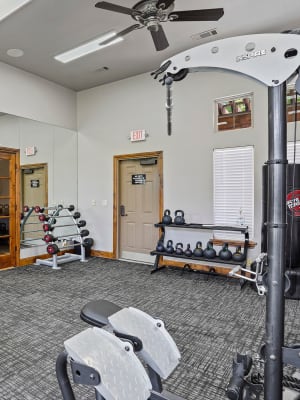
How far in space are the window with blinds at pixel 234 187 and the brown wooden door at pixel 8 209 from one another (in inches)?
154

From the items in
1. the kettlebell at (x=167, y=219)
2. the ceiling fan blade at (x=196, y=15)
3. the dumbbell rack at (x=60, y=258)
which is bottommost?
the dumbbell rack at (x=60, y=258)

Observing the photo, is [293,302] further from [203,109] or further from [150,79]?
[150,79]

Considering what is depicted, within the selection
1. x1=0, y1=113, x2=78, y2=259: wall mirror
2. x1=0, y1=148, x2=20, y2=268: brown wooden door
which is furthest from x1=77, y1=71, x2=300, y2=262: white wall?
x1=0, y1=148, x2=20, y2=268: brown wooden door

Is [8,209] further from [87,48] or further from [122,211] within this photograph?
[87,48]

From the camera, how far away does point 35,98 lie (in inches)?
232

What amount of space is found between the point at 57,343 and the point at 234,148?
3893mm

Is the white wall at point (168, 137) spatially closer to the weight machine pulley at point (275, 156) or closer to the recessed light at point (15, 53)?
the recessed light at point (15, 53)

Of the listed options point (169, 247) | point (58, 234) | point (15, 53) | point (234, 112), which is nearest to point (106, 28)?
point (15, 53)

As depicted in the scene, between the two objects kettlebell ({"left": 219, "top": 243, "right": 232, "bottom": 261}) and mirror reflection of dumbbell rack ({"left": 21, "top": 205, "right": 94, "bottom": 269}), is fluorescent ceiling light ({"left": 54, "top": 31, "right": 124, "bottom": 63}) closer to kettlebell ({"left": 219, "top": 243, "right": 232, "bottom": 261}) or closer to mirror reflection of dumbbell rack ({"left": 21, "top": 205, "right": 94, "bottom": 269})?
mirror reflection of dumbbell rack ({"left": 21, "top": 205, "right": 94, "bottom": 269})

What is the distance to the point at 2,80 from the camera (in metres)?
5.32

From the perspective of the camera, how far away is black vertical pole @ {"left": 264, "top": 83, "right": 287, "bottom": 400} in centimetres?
121

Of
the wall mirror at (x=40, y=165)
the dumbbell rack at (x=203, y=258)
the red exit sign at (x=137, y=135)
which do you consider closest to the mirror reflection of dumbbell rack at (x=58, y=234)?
the wall mirror at (x=40, y=165)

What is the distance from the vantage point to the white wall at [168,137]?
4.83 m

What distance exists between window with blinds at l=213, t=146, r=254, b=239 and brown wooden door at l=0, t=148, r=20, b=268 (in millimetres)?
3924
